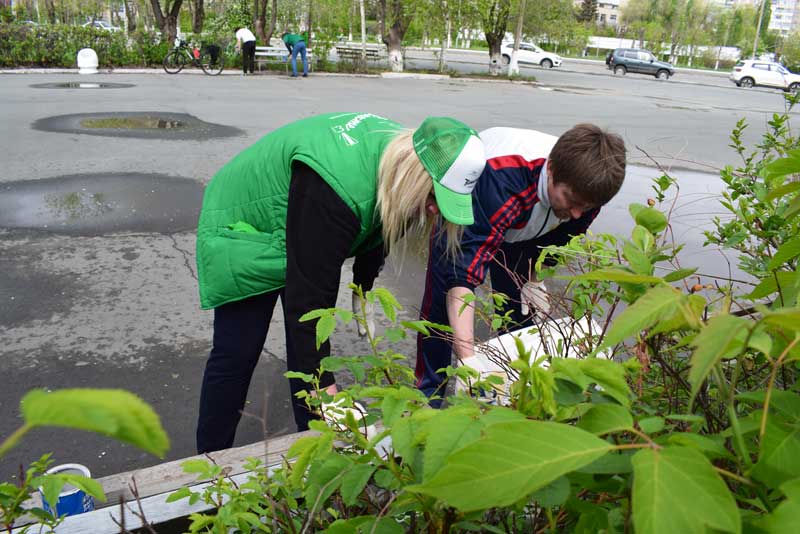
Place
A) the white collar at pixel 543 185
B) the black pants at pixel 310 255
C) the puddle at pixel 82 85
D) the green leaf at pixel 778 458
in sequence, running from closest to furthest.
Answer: the green leaf at pixel 778 458, the black pants at pixel 310 255, the white collar at pixel 543 185, the puddle at pixel 82 85

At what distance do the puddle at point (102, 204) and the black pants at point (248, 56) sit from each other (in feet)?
47.7

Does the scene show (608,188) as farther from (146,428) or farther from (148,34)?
(148,34)

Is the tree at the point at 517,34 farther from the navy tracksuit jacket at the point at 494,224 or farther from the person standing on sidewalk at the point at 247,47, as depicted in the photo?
the navy tracksuit jacket at the point at 494,224

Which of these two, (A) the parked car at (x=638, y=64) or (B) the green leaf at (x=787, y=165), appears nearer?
(B) the green leaf at (x=787, y=165)

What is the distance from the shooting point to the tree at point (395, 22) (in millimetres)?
24156

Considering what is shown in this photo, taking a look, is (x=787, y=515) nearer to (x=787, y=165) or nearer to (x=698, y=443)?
(x=698, y=443)

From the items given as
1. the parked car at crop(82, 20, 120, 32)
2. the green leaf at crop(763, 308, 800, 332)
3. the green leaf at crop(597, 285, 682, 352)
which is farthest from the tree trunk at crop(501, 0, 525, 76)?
the green leaf at crop(763, 308, 800, 332)

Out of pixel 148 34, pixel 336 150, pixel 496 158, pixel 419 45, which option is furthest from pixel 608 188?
pixel 419 45

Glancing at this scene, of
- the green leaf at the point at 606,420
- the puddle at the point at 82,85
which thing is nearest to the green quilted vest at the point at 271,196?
the green leaf at the point at 606,420

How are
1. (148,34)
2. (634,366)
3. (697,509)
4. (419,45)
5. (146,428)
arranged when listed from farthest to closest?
(419,45) → (148,34) → (634,366) → (697,509) → (146,428)

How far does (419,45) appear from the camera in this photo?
48.5 m

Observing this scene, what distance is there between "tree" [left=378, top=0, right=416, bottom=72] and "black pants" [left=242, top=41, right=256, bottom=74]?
5.43 m

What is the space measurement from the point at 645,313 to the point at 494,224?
202cm

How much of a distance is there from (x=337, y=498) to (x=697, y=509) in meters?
0.86
